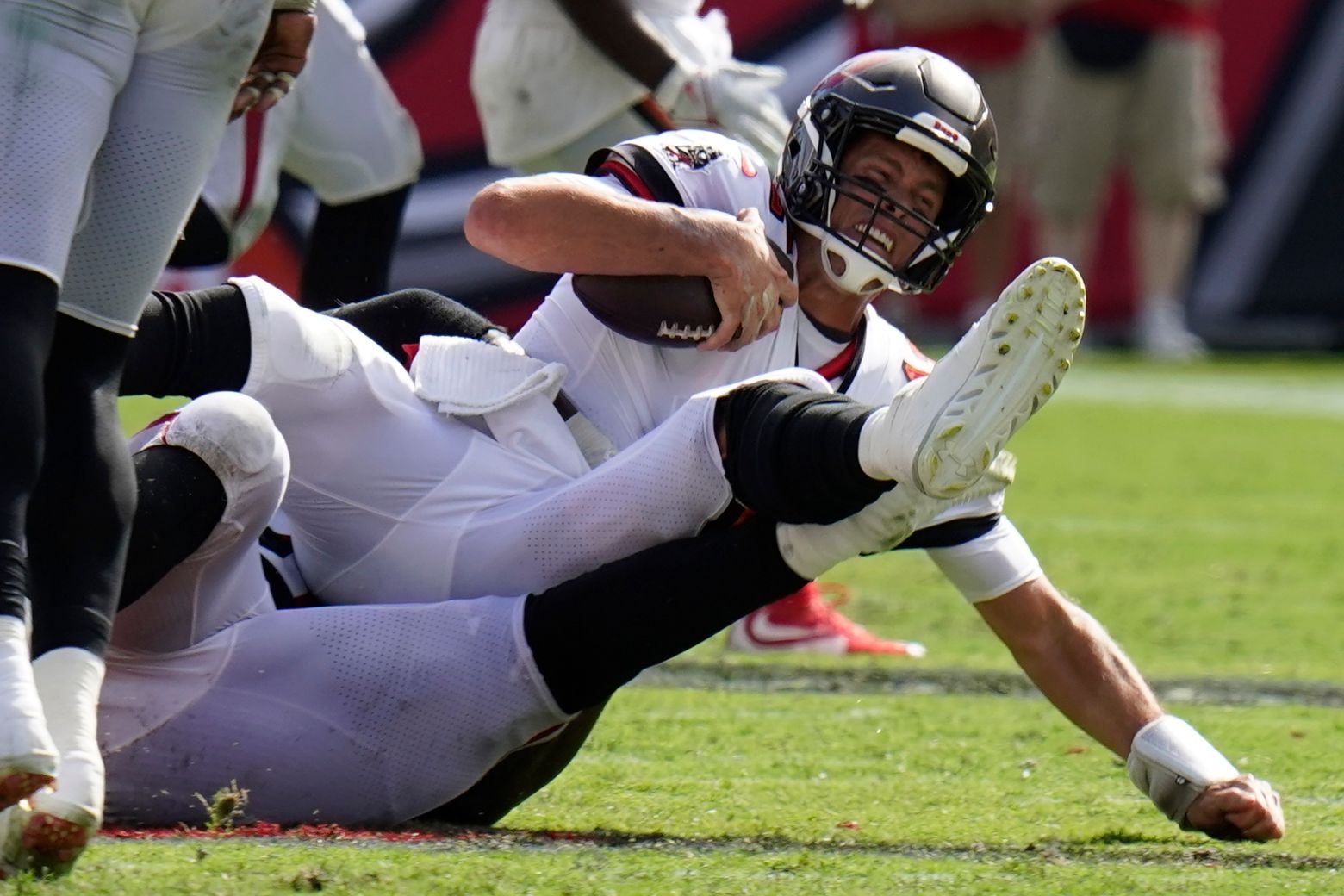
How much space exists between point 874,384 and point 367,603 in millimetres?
718

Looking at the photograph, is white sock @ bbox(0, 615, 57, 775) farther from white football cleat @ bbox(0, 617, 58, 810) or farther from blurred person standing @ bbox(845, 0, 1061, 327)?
blurred person standing @ bbox(845, 0, 1061, 327)

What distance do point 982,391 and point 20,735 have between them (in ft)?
3.35

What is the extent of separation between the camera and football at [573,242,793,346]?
284 cm

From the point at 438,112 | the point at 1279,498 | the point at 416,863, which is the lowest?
the point at 438,112

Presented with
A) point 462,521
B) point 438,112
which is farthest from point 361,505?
point 438,112

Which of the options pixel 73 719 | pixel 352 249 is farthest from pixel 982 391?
pixel 352 249

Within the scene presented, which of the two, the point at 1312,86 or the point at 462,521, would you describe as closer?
the point at 462,521

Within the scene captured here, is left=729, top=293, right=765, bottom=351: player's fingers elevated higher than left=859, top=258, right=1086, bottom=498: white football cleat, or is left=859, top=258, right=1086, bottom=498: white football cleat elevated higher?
left=859, top=258, right=1086, bottom=498: white football cleat

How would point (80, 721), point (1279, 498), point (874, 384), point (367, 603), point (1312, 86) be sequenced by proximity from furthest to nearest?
point (1312, 86) → point (1279, 498) → point (874, 384) → point (367, 603) → point (80, 721)

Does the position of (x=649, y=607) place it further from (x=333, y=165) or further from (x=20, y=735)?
(x=333, y=165)

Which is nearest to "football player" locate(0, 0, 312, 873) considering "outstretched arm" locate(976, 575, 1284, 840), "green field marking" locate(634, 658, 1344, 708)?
"outstretched arm" locate(976, 575, 1284, 840)

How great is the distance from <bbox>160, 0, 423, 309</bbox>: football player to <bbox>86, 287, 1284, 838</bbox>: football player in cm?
182

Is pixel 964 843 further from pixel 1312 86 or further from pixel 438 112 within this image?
pixel 1312 86

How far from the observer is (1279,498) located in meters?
6.17
